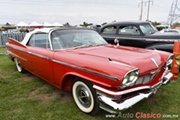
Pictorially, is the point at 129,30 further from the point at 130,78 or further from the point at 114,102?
the point at 114,102

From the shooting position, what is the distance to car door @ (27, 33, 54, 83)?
9.97 feet

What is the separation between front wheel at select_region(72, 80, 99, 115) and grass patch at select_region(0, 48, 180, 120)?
0.12 meters

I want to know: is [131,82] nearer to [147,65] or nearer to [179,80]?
[147,65]

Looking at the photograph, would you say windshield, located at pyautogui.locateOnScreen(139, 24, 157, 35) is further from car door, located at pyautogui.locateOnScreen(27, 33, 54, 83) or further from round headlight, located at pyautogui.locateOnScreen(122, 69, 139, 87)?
round headlight, located at pyautogui.locateOnScreen(122, 69, 139, 87)

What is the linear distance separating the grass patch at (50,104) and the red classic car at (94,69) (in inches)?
11.8

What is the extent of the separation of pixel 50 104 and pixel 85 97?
874 mm

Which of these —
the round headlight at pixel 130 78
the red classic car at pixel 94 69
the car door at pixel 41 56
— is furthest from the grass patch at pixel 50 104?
the round headlight at pixel 130 78

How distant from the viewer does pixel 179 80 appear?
13.0 ft

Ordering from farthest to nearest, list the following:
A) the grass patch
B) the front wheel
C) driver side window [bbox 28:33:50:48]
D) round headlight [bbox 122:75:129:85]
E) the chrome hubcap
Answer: driver side window [bbox 28:33:50:48] < the grass patch < the chrome hubcap < the front wheel < round headlight [bbox 122:75:129:85]

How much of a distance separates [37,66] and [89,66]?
1.75 meters

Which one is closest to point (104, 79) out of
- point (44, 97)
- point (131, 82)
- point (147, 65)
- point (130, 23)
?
point (131, 82)

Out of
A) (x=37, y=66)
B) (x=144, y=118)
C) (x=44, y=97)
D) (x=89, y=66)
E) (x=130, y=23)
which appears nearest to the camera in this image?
(x=89, y=66)

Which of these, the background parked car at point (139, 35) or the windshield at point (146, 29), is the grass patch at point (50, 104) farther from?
the windshield at point (146, 29)

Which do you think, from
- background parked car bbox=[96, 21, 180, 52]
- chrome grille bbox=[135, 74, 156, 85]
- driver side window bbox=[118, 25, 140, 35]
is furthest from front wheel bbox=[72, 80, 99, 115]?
driver side window bbox=[118, 25, 140, 35]
